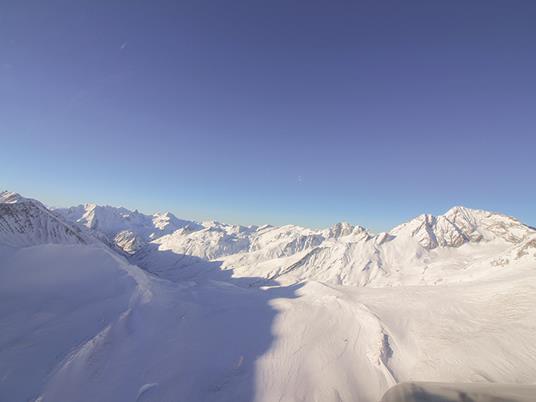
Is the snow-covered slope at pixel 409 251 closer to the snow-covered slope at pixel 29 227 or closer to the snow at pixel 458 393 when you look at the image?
the snow-covered slope at pixel 29 227

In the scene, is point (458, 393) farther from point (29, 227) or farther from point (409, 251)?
point (409, 251)

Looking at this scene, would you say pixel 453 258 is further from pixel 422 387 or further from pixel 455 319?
pixel 422 387

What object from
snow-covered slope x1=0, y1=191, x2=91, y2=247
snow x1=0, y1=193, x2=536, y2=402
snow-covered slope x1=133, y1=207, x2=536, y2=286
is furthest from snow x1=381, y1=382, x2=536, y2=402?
snow-covered slope x1=133, y1=207, x2=536, y2=286

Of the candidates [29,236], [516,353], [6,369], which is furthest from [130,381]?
[29,236]

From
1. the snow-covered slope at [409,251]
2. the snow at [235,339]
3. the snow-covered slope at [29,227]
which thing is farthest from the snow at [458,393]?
the snow-covered slope at [409,251]

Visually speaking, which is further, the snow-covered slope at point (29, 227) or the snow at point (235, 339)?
the snow-covered slope at point (29, 227)

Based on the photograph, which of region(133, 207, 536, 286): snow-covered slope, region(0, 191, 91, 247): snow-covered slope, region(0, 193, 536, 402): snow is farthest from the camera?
region(133, 207, 536, 286): snow-covered slope

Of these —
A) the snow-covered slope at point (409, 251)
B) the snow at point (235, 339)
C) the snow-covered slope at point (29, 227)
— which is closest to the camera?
the snow at point (235, 339)

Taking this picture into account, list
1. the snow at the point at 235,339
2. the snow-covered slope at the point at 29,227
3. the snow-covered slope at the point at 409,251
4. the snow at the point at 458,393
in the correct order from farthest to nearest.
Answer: the snow-covered slope at the point at 409,251, the snow-covered slope at the point at 29,227, the snow at the point at 235,339, the snow at the point at 458,393

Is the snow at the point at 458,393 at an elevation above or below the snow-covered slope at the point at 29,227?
below

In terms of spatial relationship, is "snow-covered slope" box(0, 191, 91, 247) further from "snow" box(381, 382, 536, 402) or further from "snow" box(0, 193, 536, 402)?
"snow" box(381, 382, 536, 402)

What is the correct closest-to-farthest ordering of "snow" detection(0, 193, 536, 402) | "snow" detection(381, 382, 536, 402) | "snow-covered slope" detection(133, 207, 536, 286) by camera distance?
"snow" detection(381, 382, 536, 402)
"snow" detection(0, 193, 536, 402)
"snow-covered slope" detection(133, 207, 536, 286)
